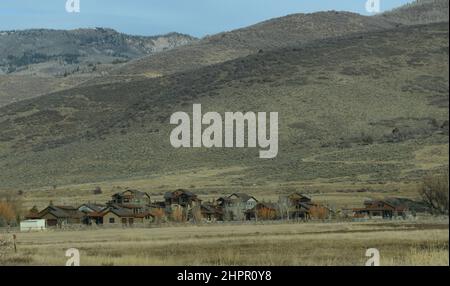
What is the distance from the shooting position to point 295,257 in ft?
95.0

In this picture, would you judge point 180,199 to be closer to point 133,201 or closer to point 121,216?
point 133,201

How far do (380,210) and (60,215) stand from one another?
2605cm

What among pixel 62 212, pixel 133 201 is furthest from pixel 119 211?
pixel 133 201

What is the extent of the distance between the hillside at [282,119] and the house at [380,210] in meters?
20.2

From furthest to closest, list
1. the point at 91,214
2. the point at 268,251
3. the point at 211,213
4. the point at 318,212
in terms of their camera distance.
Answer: the point at 211,213
the point at 91,214
the point at 318,212
the point at 268,251

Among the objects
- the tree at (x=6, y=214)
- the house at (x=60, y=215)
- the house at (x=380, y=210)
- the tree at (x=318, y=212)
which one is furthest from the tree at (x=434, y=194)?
the tree at (x=6, y=214)

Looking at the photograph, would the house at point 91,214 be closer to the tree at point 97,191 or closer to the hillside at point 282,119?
the tree at point 97,191

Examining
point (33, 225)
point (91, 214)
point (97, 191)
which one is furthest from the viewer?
point (97, 191)

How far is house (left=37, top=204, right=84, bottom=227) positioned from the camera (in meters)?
70.3

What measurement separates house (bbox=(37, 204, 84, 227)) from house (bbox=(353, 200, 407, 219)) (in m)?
23.0

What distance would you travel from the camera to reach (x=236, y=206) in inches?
2916

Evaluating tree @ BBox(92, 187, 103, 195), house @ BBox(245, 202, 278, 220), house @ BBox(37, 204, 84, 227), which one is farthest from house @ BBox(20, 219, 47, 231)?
tree @ BBox(92, 187, 103, 195)

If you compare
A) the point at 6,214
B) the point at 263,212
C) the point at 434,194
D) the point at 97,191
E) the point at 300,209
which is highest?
the point at 434,194

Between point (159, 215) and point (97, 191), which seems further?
point (97, 191)
